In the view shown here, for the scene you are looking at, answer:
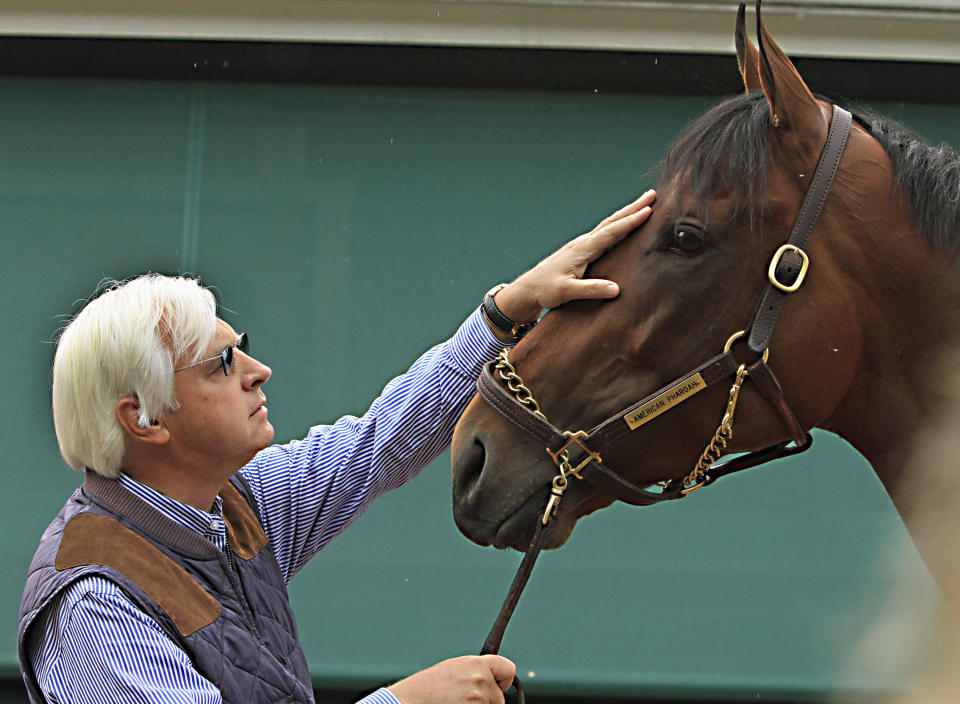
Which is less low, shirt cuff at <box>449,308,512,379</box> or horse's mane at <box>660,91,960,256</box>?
horse's mane at <box>660,91,960,256</box>

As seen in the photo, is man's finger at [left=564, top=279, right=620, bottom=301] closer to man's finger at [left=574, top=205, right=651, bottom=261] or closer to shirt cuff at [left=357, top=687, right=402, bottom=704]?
man's finger at [left=574, top=205, right=651, bottom=261]

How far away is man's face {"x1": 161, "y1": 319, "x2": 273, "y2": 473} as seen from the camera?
4.81 ft

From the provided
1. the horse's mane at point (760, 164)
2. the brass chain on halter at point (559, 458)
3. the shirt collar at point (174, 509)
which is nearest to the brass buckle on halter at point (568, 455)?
the brass chain on halter at point (559, 458)

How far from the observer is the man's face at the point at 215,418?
146 cm

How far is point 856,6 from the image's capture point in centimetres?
321

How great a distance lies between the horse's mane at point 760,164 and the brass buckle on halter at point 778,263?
0.07 meters

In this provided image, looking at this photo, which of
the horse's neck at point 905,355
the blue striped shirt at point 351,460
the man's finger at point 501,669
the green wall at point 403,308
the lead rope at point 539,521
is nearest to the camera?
the man's finger at point 501,669

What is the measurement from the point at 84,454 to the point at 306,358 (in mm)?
2013

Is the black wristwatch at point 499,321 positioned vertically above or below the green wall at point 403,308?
above

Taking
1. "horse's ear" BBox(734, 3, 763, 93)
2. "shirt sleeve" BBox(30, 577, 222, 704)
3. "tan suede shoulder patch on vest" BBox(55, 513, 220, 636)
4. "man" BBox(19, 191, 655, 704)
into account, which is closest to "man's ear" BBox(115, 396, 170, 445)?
"man" BBox(19, 191, 655, 704)

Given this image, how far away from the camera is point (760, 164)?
146cm

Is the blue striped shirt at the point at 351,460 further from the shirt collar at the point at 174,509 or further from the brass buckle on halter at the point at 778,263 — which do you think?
the brass buckle on halter at the point at 778,263

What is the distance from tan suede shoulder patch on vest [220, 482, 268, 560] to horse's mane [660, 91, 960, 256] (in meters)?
0.90

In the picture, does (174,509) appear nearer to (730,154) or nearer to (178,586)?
(178,586)
